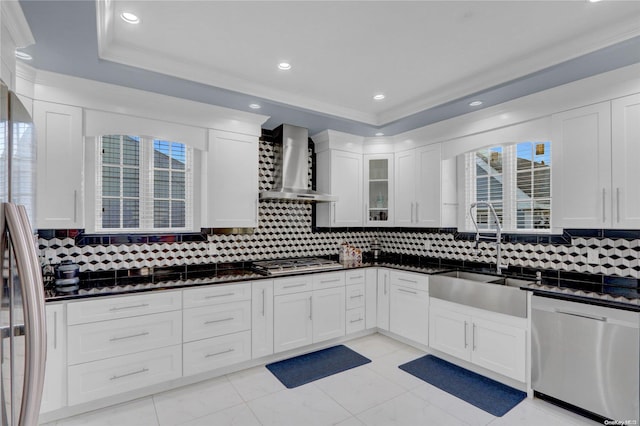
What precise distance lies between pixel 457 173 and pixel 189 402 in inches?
137

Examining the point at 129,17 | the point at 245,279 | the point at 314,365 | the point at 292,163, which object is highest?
the point at 129,17

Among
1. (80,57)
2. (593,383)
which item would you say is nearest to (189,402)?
(80,57)

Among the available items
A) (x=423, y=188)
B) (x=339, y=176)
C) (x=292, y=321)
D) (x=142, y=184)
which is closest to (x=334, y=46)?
(x=339, y=176)

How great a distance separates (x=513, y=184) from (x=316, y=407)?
280cm

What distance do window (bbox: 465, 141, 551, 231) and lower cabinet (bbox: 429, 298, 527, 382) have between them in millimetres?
1006

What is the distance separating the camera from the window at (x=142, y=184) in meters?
2.96

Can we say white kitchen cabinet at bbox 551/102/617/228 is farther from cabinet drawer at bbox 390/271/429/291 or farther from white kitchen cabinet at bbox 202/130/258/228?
white kitchen cabinet at bbox 202/130/258/228

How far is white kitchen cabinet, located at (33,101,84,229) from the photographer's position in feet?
8.05

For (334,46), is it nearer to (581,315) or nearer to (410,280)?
(410,280)

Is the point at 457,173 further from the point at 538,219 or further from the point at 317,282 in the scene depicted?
the point at 317,282

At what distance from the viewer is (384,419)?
2.30m

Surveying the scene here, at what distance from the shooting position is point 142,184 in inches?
123

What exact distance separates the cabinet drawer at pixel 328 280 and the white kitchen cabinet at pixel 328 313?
1.7 inches

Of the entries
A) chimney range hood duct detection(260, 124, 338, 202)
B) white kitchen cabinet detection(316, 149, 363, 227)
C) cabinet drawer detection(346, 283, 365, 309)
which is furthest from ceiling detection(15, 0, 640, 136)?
cabinet drawer detection(346, 283, 365, 309)
